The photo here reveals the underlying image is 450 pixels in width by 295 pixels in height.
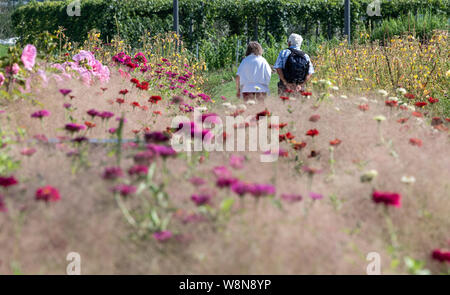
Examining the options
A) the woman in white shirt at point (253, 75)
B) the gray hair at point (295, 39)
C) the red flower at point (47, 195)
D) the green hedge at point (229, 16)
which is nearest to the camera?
the red flower at point (47, 195)

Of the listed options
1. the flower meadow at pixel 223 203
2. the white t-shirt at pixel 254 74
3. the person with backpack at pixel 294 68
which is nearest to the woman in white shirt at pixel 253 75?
the white t-shirt at pixel 254 74

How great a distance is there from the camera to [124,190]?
1776 mm

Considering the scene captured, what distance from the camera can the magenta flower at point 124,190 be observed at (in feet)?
5.84

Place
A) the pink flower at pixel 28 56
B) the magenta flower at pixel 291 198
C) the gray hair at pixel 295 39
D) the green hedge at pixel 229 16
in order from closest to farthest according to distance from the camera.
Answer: the magenta flower at pixel 291 198 → the pink flower at pixel 28 56 → the gray hair at pixel 295 39 → the green hedge at pixel 229 16

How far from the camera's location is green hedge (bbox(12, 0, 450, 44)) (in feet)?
44.5

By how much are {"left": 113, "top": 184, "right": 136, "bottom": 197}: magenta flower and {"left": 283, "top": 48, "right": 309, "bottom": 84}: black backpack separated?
3.90 metres

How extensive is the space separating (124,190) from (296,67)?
3964 mm

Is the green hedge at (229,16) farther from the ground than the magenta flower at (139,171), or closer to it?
farther from the ground

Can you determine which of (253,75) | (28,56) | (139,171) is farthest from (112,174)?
(253,75)

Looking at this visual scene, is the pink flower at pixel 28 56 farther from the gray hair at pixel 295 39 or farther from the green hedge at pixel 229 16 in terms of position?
the green hedge at pixel 229 16

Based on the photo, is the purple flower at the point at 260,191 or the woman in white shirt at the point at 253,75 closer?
the purple flower at the point at 260,191

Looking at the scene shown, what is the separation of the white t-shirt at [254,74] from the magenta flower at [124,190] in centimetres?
370

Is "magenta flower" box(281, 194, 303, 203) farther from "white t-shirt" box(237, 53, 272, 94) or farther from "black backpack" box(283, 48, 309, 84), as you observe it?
"black backpack" box(283, 48, 309, 84)

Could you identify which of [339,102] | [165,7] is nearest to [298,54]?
[339,102]
